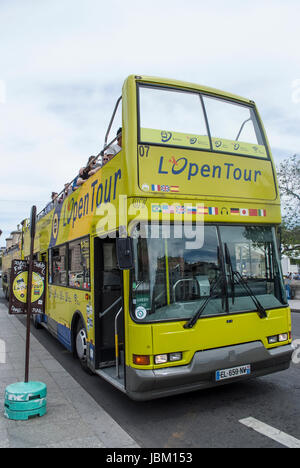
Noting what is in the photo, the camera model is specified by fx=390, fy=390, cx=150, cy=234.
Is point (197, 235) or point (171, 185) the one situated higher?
point (171, 185)

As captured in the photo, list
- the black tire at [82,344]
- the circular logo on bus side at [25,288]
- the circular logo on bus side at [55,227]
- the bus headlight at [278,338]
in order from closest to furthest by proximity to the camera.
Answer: the bus headlight at [278,338]
the circular logo on bus side at [25,288]
the black tire at [82,344]
the circular logo on bus side at [55,227]

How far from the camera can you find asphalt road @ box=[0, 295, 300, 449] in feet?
13.1

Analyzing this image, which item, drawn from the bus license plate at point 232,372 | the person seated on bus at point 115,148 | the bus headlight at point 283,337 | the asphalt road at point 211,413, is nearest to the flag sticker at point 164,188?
the person seated on bus at point 115,148

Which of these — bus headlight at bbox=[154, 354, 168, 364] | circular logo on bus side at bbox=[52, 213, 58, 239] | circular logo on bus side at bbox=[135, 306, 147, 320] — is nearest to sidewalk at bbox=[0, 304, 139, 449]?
bus headlight at bbox=[154, 354, 168, 364]

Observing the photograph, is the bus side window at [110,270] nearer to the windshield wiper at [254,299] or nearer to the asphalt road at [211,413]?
the asphalt road at [211,413]

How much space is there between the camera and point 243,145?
5.52m

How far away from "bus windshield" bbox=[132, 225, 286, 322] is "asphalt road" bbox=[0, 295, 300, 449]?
1202mm

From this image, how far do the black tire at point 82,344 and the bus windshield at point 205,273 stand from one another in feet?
8.06

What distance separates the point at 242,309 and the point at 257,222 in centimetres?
119

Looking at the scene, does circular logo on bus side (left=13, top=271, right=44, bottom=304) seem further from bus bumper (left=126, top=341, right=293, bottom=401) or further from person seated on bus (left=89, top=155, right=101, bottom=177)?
person seated on bus (left=89, top=155, right=101, bottom=177)

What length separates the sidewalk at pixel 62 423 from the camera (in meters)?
4.00

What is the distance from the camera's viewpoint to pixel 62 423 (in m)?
4.53
